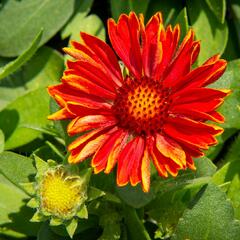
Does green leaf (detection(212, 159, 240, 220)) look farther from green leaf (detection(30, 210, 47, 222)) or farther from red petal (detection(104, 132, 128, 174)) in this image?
green leaf (detection(30, 210, 47, 222))

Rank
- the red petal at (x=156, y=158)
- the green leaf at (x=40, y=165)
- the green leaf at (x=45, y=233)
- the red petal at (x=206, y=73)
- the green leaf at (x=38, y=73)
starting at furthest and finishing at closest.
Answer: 1. the green leaf at (x=38, y=73)
2. the green leaf at (x=45, y=233)
3. the green leaf at (x=40, y=165)
4. the red petal at (x=206, y=73)
5. the red petal at (x=156, y=158)

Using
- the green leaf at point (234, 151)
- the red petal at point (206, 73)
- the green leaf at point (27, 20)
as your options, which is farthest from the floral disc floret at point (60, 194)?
the green leaf at point (27, 20)

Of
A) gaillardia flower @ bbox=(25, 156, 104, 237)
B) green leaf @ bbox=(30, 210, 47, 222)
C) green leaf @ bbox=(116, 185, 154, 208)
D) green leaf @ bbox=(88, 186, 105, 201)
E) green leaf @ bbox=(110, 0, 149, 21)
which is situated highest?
green leaf @ bbox=(110, 0, 149, 21)

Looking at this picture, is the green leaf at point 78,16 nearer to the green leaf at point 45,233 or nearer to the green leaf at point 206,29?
the green leaf at point 206,29

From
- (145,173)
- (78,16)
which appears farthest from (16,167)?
(78,16)

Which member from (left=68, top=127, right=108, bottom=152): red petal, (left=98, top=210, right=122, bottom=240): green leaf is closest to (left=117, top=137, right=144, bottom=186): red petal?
(left=68, top=127, right=108, bottom=152): red petal

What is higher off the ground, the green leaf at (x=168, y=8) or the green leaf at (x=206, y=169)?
the green leaf at (x=168, y=8)

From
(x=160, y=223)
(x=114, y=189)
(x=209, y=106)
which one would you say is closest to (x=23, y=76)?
(x=114, y=189)
